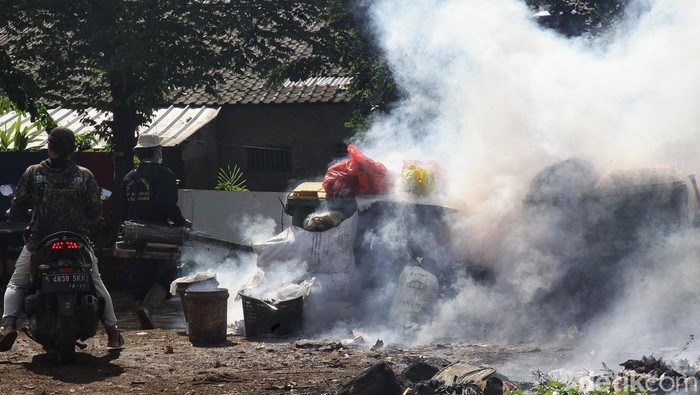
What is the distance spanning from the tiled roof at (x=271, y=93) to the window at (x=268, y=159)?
4.00 feet

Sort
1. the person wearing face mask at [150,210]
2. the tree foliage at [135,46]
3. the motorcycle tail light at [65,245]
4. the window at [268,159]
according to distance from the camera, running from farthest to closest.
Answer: the window at [268,159]
the tree foliage at [135,46]
the person wearing face mask at [150,210]
the motorcycle tail light at [65,245]

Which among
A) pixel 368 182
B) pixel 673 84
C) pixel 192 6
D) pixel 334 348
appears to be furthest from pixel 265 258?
pixel 192 6

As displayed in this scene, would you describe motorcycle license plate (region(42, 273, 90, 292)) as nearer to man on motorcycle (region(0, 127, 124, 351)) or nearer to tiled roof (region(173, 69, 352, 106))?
man on motorcycle (region(0, 127, 124, 351))

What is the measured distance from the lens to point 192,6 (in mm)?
16328

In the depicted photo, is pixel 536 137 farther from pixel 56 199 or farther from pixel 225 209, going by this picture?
pixel 225 209

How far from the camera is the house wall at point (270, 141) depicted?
75.0 feet

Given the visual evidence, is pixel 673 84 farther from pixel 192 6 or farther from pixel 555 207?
pixel 192 6

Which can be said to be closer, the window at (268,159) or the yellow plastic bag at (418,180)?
the yellow plastic bag at (418,180)

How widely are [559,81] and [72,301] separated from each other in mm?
5733

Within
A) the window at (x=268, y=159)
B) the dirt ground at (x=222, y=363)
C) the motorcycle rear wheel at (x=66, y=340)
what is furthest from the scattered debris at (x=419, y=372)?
the window at (x=268, y=159)

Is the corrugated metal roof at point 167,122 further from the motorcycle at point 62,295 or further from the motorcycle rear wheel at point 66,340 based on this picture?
the motorcycle rear wheel at point 66,340

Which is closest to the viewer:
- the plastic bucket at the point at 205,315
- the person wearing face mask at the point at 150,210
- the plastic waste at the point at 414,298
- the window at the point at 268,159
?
the plastic bucket at the point at 205,315

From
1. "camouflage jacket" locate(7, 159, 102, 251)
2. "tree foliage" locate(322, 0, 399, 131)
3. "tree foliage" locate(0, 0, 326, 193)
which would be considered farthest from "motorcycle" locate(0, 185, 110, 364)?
"tree foliage" locate(0, 0, 326, 193)

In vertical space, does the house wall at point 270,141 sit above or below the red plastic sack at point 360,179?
above
